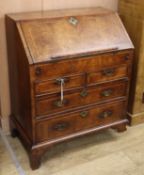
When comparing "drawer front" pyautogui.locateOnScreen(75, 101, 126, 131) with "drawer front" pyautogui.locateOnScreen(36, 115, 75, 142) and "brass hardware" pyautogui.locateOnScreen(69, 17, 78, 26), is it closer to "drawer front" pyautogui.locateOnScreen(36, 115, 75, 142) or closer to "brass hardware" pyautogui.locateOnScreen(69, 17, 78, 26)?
"drawer front" pyautogui.locateOnScreen(36, 115, 75, 142)

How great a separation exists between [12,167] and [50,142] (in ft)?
1.10

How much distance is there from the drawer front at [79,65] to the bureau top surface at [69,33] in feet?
0.15

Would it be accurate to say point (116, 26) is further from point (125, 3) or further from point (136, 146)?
point (136, 146)

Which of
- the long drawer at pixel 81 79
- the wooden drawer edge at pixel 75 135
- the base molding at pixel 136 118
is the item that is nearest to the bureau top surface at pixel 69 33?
the long drawer at pixel 81 79

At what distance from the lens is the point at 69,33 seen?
1.88 m

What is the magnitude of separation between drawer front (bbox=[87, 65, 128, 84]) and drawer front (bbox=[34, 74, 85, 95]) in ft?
0.23

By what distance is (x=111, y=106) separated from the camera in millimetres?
2166

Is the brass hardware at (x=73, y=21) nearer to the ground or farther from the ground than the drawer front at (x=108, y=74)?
farther from the ground

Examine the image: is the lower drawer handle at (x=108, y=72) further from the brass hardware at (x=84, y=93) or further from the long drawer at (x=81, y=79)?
the brass hardware at (x=84, y=93)

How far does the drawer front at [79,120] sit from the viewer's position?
6.41 feet

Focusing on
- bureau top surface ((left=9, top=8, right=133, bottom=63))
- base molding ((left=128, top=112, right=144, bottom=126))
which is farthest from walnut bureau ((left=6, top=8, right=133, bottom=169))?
base molding ((left=128, top=112, right=144, bottom=126))

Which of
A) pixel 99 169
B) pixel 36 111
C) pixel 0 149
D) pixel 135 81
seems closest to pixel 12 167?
pixel 0 149

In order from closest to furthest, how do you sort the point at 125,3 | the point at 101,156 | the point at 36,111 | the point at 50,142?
1. the point at 36,111
2. the point at 50,142
3. the point at 101,156
4. the point at 125,3

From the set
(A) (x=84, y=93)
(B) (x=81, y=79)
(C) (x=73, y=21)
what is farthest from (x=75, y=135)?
(C) (x=73, y=21)
